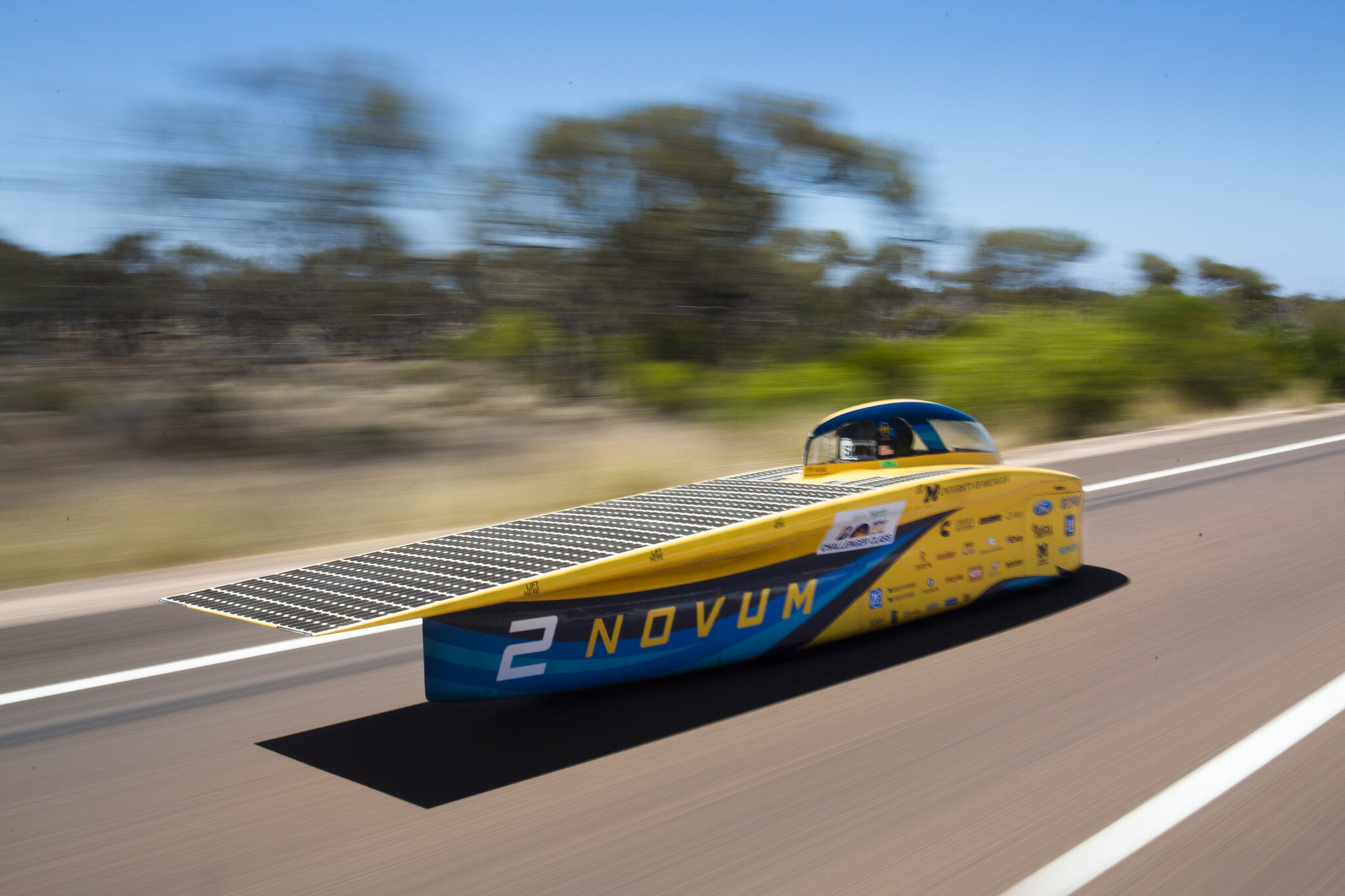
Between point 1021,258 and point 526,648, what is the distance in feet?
122

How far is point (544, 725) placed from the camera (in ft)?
14.8

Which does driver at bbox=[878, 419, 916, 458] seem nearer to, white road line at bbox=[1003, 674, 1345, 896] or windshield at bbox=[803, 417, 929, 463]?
windshield at bbox=[803, 417, 929, 463]

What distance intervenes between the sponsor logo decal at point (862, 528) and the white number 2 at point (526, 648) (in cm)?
149

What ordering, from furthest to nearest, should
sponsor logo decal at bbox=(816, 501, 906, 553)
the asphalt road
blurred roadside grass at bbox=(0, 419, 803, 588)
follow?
blurred roadside grass at bbox=(0, 419, 803, 588) < sponsor logo decal at bbox=(816, 501, 906, 553) < the asphalt road

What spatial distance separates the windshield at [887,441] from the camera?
20.7 feet

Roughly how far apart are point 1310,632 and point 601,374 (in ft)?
43.7

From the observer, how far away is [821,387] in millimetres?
16906

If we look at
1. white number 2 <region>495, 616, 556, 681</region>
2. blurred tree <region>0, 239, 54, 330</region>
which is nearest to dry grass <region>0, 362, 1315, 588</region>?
blurred tree <region>0, 239, 54, 330</region>

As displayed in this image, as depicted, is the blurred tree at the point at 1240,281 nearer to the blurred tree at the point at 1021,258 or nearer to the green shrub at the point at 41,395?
the blurred tree at the point at 1021,258

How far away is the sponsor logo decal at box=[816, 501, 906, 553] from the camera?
5.14 meters

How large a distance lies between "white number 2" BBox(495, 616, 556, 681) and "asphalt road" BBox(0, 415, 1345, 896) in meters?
0.32

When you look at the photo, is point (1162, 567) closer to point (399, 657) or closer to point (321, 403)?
point (399, 657)

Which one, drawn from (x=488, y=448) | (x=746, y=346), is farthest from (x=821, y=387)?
(x=488, y=448)

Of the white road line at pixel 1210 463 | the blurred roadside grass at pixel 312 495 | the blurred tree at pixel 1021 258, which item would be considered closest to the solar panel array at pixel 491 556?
the blurred roadside grass at pixel 312 495
